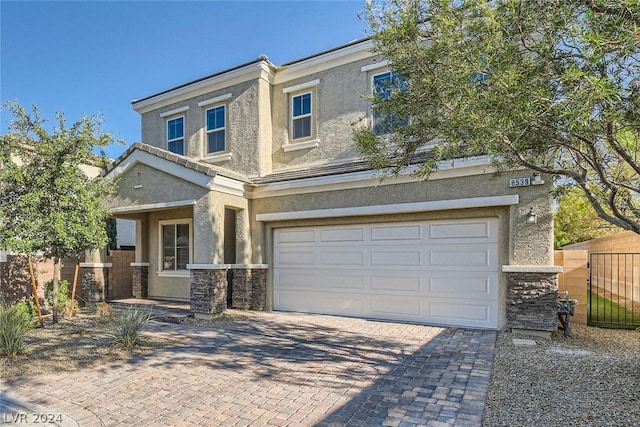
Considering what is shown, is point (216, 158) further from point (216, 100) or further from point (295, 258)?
point (295, 258)

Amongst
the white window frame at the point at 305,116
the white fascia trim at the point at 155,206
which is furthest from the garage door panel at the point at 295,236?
the white window frame at the point at 305,116

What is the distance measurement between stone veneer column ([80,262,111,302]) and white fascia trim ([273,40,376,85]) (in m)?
9.25

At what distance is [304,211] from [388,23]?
691 centimetres

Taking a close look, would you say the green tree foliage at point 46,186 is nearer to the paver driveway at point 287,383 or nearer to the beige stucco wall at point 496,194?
the paver driveway at point 287,383

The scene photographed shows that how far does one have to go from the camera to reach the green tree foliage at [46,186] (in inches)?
350

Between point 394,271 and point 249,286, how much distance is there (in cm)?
462

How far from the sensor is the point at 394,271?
10.7m

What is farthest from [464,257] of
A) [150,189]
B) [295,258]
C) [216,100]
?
[216,100]

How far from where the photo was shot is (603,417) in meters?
4.55

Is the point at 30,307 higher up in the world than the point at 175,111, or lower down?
lower down

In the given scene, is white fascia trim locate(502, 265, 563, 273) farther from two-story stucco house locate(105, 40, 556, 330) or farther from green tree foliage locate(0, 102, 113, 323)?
green tree foliage locate(0, 102, 113, 323)

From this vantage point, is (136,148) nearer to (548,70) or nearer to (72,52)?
(72,52)

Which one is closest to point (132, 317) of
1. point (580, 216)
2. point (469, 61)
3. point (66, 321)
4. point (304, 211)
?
point (66, 321)

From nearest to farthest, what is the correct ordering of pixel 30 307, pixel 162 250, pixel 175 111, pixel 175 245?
pixel 30 307
pixel 175 245
pixel 162 250
pixel 175 111
